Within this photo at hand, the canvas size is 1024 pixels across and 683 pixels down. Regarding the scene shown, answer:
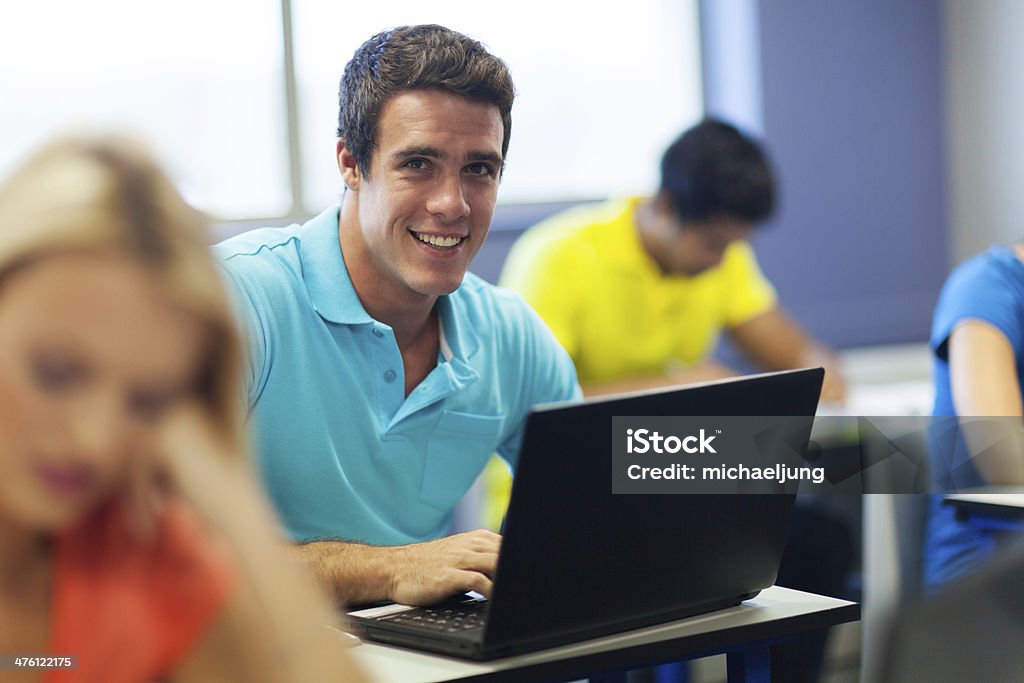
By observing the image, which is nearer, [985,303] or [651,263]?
[985,303]

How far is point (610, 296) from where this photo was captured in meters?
2.86

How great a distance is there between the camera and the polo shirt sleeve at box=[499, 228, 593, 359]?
274cm

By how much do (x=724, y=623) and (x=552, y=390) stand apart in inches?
25.4

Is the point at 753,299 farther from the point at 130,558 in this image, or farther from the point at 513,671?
the point at 130,558

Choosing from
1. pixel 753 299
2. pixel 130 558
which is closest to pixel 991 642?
pixel 130 558

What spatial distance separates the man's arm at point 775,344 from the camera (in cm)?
332

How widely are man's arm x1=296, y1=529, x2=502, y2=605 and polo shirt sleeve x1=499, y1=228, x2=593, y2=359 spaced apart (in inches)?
51.4

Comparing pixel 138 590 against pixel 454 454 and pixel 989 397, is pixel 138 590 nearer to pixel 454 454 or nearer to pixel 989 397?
pixel 454 454

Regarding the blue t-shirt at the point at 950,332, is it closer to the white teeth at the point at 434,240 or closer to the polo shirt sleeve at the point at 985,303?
the polo shirt sleeve at the point at 985,303

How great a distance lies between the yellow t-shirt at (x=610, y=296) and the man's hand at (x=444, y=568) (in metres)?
Answer: 1.33

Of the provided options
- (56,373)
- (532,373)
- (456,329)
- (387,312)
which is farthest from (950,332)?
(56,373)

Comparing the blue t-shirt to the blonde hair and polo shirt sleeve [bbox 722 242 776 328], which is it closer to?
polo shirt sleeve [bbox 722 242 776 328]

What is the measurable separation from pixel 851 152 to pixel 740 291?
1.29 meters

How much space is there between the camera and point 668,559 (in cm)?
127
